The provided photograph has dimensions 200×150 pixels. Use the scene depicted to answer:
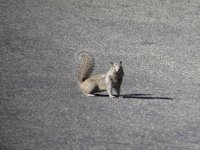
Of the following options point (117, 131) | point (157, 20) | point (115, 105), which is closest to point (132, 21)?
point (157, 20)

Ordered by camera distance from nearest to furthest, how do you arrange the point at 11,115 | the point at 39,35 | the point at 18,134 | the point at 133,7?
the point at 18,134 < the point at 11,115 < the point at 39,35 < the point at 133,7

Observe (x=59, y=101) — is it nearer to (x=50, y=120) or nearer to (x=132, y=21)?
(x=50, y=120)

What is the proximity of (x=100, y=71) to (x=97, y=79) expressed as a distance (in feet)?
2.96

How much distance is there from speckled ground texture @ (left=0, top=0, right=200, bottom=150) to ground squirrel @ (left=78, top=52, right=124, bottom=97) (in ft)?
0.49

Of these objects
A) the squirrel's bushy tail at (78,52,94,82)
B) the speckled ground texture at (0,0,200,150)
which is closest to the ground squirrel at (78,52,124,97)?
the squirrel's bushy tail at (78,52,94,82)

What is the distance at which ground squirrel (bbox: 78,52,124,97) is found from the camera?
1021 cm

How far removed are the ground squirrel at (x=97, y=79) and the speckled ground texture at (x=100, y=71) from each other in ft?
0.49

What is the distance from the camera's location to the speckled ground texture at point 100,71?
895 centimetres

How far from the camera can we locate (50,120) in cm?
937

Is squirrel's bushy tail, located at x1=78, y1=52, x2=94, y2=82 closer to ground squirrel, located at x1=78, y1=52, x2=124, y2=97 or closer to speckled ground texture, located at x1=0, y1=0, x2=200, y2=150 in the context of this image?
ground squirrel, located at x1=78, y1=52, x2=124, y2=97

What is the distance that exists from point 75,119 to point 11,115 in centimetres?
90

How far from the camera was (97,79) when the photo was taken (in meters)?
10.4

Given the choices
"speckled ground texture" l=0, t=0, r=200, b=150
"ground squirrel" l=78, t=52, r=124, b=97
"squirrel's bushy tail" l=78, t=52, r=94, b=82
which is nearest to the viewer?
"speckled ground texture" l=0, t=0, r=200, b=150

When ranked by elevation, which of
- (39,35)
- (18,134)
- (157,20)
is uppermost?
(157,20)
